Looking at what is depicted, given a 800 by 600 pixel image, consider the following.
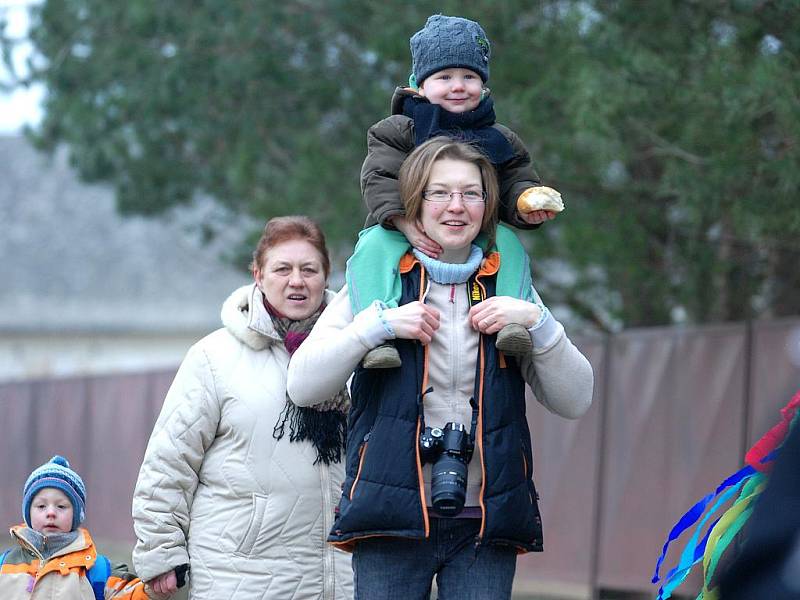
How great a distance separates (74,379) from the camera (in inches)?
726

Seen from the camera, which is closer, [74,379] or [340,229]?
[340,229]

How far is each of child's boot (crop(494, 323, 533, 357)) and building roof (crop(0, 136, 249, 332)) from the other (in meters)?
27.8

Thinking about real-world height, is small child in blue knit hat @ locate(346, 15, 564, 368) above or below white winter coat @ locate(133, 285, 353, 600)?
above

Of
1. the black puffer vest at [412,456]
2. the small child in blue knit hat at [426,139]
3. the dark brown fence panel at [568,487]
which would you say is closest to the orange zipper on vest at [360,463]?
the black puffer vest at [412,456]

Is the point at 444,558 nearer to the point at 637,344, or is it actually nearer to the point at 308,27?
the point at 637,344

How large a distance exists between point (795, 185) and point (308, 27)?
16.4 feet

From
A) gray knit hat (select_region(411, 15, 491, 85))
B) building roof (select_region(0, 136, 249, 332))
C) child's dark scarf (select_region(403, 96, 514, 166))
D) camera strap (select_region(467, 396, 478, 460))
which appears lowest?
camera strap (select_region(467, 396, 478, 460))

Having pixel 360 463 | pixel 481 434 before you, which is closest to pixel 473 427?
pixel 481 434

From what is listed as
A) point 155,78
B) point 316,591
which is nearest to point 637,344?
point 155,78

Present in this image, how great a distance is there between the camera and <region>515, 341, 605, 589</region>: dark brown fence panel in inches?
416

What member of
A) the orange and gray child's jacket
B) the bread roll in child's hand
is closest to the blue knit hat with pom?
the orange and gray child's jacket

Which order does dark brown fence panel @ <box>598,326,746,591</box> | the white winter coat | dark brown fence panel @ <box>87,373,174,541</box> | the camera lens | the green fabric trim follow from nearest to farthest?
the camera lens
the green fabric trim
the white winter coat
dark brown fence panel @ <box>598,326,746,591</box>
dark brown fence panel @ <box>87,373,174,541</box>

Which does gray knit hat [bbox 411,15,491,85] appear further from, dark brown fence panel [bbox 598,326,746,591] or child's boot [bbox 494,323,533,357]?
dark brown fence panel [bbox 598,326,746,591]

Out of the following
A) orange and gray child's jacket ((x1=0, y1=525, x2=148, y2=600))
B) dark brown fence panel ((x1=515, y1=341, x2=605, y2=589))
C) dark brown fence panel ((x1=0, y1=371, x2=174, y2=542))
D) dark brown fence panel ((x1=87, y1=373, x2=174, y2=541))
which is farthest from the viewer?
dark brown fence panel ((x1=0, y1=371, x2=174, y2=542))
